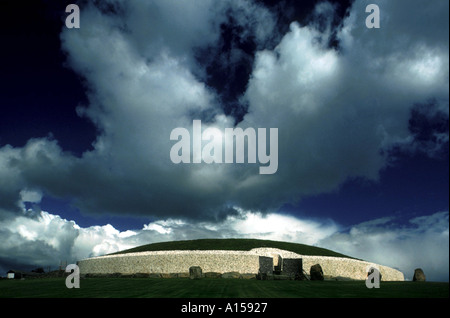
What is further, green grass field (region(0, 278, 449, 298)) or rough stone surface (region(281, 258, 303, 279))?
rough stone surface (region(281, 258, 303, 279))

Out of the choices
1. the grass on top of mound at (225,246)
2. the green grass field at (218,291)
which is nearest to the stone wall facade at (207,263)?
the grass on top of mound at (225,246)

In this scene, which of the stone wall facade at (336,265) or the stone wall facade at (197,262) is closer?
the stone wall facade at (197,262)

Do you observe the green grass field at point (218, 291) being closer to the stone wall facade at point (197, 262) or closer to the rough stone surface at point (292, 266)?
the rough stone surface at point (292, 266)

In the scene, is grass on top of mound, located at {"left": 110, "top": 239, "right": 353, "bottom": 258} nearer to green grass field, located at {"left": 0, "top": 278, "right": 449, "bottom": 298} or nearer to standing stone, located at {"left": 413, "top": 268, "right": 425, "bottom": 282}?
standing stone, located at {"left": 413, "top": 268, "right": 425, "bottom": 282}

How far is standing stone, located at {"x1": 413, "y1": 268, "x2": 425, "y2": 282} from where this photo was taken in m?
32.6

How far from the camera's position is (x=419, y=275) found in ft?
108

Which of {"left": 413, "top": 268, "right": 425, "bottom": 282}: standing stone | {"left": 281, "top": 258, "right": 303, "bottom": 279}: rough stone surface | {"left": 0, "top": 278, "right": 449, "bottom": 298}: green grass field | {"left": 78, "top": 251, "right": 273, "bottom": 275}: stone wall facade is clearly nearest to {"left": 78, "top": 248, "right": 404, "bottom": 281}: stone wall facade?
{"left": 78, "top": 251, "right": 273, "bottom": 275}: stone wall facade

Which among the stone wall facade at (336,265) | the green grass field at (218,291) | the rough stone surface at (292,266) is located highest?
the green grass field at (218,291)

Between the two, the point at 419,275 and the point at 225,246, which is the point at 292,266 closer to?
the point at 419,275

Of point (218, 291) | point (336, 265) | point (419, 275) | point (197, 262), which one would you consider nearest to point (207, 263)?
point (197, 262)

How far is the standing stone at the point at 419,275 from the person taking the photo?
32.6m
